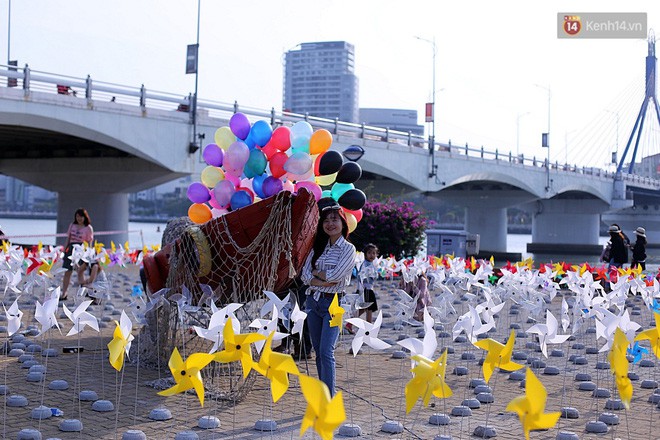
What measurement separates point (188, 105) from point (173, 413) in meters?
21.7

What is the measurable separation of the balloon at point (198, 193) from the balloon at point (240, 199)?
62 centimetres

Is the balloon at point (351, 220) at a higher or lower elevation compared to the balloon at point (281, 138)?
lower

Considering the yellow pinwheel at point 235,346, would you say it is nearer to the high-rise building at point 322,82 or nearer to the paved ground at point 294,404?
the paved ground at point 294,404

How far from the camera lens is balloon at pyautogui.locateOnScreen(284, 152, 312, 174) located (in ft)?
32.6

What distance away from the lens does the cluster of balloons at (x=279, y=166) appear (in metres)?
10.1

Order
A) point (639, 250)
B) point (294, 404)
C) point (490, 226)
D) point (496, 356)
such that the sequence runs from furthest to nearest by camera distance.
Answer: point (490, 226) → point (639, 250) → point (294, 404) → point (496, 356)

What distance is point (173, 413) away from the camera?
7.56 metres

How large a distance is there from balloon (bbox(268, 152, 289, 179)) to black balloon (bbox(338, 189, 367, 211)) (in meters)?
0.75

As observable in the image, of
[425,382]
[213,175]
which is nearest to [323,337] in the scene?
[425,382]

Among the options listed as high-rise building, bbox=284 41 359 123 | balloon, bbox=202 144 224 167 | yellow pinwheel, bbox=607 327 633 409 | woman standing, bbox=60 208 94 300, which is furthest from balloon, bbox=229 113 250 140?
high-rise building, bbox=284 41 359 123

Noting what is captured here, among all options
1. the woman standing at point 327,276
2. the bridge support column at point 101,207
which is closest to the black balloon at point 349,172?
the woman standing at point 327,276

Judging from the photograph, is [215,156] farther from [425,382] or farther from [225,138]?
[425,382]

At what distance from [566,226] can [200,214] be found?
5792cm

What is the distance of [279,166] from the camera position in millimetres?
10133
